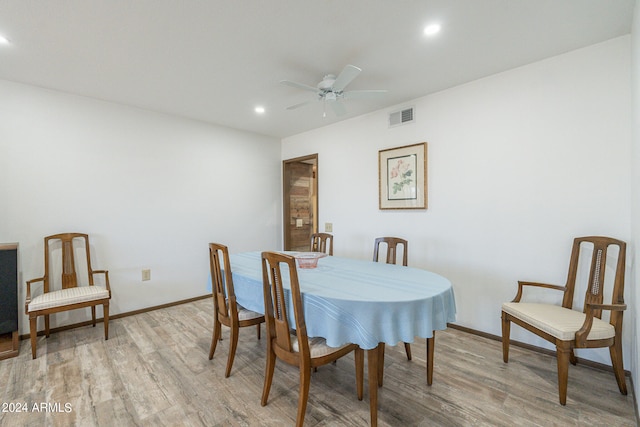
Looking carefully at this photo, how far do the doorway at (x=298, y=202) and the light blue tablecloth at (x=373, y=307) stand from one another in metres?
2.89

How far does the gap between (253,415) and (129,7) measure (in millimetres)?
2591

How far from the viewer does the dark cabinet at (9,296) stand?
2.43 meters

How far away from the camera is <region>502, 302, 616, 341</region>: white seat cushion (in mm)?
1808

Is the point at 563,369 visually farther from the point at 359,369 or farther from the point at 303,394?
the point at 303,394

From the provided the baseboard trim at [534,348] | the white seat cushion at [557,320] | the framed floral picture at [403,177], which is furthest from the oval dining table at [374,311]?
the framed floral picture at [403,177]

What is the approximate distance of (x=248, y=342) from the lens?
2727 mm

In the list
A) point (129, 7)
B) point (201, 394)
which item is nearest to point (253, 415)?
point (201, 394)

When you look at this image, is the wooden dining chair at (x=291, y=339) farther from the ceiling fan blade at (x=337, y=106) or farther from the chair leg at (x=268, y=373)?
the ceiling fan blade at (x=337, y=106)

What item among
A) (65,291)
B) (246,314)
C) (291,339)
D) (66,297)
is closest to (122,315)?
(65,291)

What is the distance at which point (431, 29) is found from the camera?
6.55ft

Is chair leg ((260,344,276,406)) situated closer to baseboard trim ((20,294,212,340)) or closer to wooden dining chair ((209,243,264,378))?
wooden dining chair ((209,243,264,378))

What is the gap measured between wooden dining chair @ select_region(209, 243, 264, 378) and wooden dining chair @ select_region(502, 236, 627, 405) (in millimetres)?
1955

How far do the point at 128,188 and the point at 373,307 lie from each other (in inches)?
128

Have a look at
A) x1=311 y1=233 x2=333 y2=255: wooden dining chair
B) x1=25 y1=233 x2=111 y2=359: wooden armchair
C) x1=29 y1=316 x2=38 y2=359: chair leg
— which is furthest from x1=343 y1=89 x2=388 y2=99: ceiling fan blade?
x1=29 y1=316 x2=38 y2=359: chair leg
